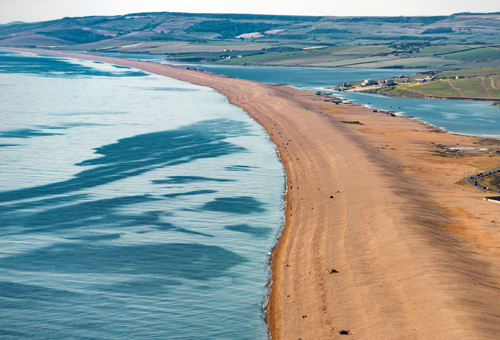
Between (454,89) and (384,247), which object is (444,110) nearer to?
(454,89)

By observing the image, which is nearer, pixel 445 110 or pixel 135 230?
pixel 135 230

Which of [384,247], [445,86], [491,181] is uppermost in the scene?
[445,86]

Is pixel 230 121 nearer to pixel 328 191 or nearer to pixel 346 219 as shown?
pixel 328 191

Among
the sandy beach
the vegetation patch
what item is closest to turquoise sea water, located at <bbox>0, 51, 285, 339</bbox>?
the sandy beach

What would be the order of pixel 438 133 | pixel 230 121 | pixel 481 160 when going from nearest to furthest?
pixel 481 160 < pixel 438 133 < pixel 230 121

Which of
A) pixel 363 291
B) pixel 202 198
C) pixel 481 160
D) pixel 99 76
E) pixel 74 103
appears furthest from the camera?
pixel 99 76

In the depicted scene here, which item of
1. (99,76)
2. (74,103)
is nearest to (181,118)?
(74,103)

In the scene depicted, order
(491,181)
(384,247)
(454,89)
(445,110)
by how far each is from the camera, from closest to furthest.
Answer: (384,247), (491,181), (445,110), (454,89)

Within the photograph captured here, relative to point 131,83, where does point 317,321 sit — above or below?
below

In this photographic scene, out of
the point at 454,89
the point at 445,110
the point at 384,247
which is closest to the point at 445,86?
the point at 454,89
